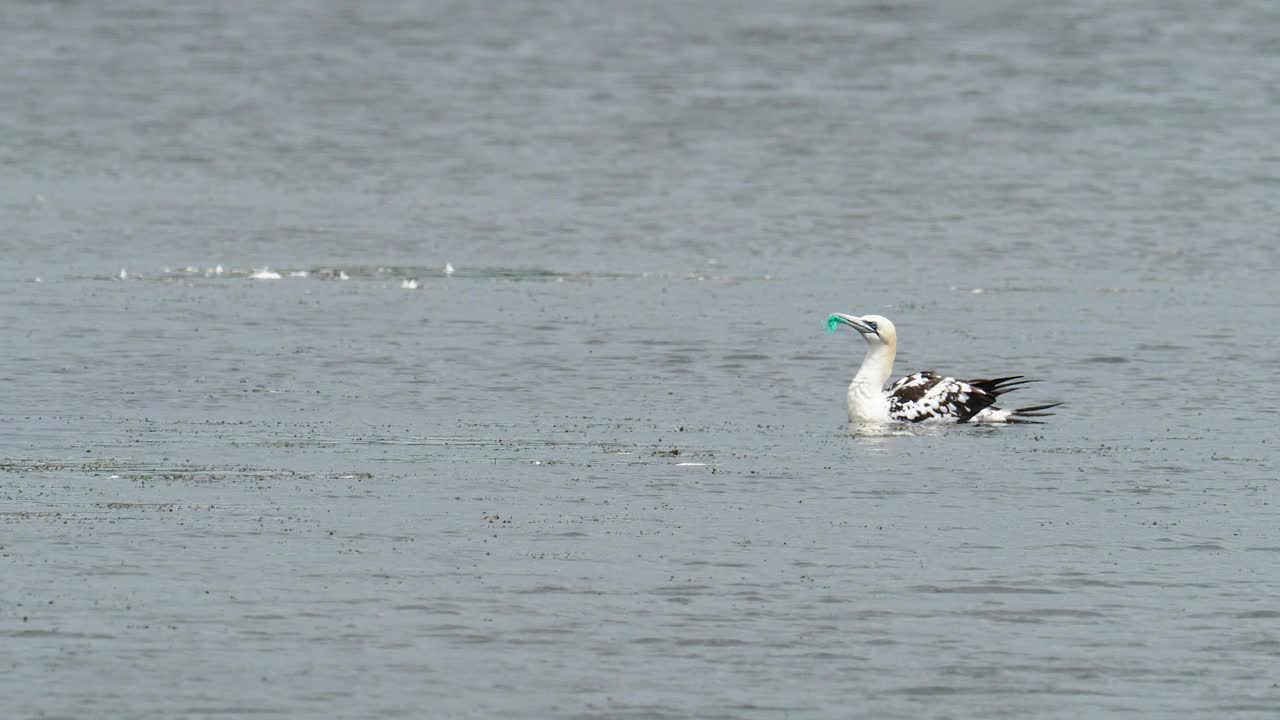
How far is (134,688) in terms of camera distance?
10109mm

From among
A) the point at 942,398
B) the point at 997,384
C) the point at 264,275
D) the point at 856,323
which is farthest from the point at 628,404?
the point at 264,275

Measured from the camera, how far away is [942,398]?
1881 centimetres

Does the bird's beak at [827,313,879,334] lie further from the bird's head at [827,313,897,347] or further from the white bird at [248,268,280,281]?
the white bird at [248,268,280,281]

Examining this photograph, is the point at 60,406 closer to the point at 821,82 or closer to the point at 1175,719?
the point at 1175,719

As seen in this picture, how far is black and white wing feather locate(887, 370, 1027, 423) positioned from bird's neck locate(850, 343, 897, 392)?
0.65ft

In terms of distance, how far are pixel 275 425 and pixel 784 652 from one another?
24.1 ft

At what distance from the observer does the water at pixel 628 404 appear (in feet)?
35.5

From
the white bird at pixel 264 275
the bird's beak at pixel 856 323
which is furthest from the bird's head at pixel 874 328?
the white bird at pixel 264 275

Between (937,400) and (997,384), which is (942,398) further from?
(997,384)

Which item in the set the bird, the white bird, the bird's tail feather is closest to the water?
the white bird

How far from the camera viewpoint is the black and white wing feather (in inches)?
738

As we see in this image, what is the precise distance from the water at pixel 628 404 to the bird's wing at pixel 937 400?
0.44m

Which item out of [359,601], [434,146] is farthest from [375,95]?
[359,601]

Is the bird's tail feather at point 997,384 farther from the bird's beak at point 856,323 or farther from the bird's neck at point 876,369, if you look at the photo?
the bird's beak at point 856,323
